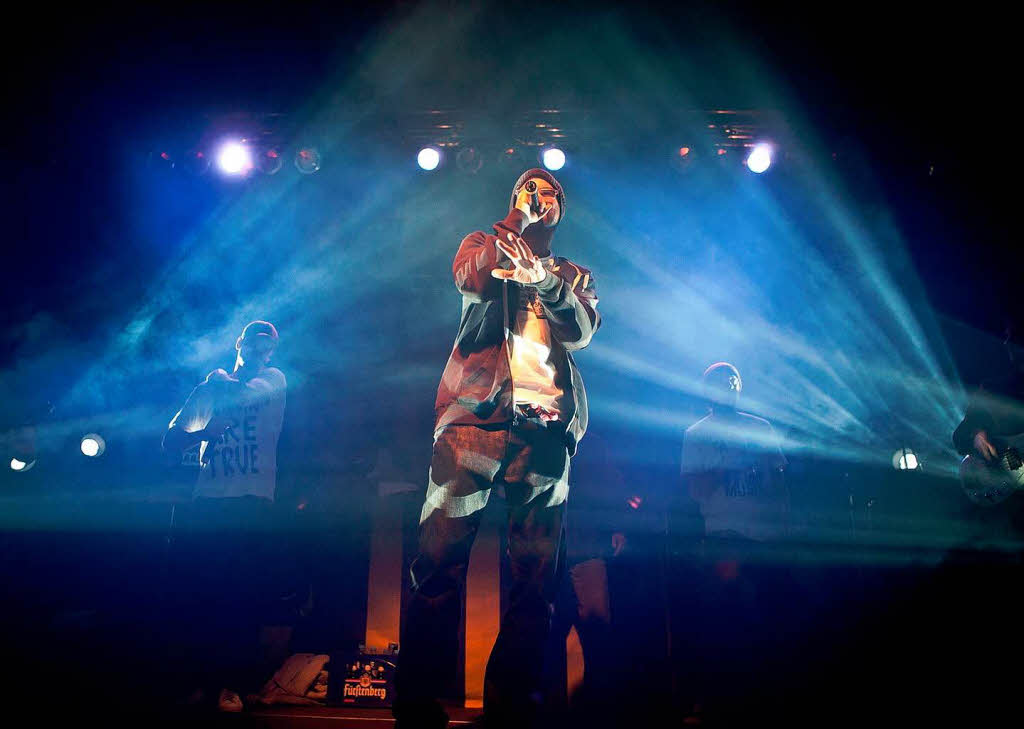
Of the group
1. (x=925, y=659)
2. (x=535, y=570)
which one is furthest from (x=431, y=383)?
(x=925, y=659)

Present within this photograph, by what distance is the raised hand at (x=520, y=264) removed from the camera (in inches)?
105

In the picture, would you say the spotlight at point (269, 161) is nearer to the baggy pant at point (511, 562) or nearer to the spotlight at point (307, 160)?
the spotlight at point (307, 160)

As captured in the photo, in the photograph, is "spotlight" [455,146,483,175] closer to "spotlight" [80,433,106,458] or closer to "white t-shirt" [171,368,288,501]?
"white t-shirt" [171,368,288,501]

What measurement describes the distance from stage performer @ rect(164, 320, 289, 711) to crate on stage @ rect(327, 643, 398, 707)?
66 centimetres

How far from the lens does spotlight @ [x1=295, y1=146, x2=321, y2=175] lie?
5.81m

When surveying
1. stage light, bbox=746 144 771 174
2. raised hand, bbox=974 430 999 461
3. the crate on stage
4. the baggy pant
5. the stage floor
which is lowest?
the stage floor

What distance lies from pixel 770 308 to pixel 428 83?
13.3ft

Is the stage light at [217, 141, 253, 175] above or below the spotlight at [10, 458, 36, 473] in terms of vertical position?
above

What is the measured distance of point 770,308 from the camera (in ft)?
21.3

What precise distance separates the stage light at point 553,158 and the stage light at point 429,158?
99cm

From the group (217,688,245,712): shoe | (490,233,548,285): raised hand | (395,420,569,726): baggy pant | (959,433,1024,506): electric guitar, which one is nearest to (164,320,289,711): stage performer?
(217,688,245,712): shoe

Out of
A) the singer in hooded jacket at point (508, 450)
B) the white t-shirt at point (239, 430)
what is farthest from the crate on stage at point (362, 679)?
the white t-shirt at point (239, 430)

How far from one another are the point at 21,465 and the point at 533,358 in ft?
16.4

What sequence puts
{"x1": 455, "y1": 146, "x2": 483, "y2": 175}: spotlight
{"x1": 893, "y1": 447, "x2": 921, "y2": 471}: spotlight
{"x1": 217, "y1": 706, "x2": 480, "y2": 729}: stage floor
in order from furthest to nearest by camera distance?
{"x1": 455, "y1": 146, "x2": 483, "y2": 175}: spotlight → {"x1": 893, "y1": 447, "x2": 921, "y2": 471}: spotlight → {"x1": 217, "y1": 706, "x2": 480, "y2": 729}: stage floor
